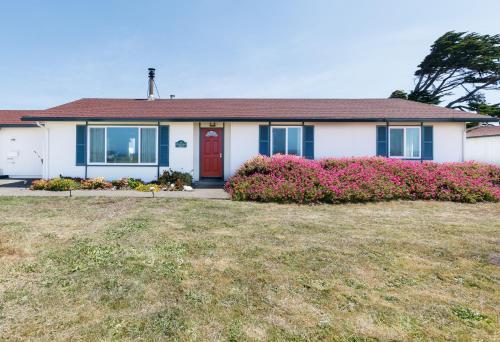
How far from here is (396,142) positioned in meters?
11.9

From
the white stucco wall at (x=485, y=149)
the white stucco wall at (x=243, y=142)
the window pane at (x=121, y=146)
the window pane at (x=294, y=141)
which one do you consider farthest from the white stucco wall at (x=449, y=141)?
the window pane at (x=121, y=146)

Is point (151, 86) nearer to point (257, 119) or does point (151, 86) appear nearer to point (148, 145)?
point (148, 145)

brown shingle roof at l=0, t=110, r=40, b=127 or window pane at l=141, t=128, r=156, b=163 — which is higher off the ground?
brown shingle roof at l=0, t=110, r=40, b=127

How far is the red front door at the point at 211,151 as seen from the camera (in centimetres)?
1223

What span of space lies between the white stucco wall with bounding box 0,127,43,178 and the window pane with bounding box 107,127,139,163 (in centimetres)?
540

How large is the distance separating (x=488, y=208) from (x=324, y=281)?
773 centimetres

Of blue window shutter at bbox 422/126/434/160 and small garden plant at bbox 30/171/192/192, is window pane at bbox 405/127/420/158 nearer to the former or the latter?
blue window shutter at bbox 422/126/434/160

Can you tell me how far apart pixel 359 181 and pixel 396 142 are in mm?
4569

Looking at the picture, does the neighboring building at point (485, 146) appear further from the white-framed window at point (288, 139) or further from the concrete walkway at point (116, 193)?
the concrete walkway at point (116, 193)

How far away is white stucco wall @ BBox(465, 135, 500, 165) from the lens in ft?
66.2

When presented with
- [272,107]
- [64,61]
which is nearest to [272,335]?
[272,107]

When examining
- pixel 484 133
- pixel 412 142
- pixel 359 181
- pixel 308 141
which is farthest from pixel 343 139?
pixel 484 133

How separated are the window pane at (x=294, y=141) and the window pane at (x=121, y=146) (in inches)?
274

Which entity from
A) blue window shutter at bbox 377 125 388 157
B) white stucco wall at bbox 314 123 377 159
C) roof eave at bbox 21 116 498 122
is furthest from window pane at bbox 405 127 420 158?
white stucco wall at bbox 314 123 377 159
